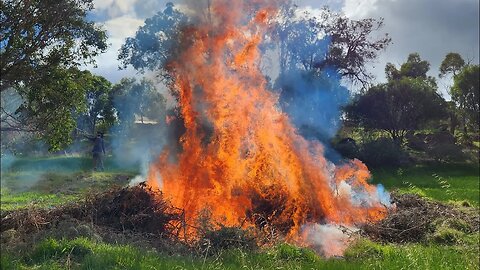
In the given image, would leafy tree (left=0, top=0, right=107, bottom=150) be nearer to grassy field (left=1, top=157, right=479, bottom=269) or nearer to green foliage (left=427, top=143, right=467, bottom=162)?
grassy field (left=1, top=157, right=479, bottom=269)

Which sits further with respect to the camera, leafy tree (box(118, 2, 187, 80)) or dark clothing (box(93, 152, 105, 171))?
dark clothing (box(93, 152, 105, 171))

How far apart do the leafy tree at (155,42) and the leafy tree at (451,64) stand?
1933 inches

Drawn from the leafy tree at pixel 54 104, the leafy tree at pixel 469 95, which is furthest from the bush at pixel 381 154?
the leafy tree at pixel 54 104

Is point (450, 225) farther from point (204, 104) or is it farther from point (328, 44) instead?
point (328, 44)

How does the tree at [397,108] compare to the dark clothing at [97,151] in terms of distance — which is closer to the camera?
the dark clothing at [97,151]

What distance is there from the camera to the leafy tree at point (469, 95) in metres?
45.4

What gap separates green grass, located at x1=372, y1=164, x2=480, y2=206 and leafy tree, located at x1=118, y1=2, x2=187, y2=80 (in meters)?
10.4

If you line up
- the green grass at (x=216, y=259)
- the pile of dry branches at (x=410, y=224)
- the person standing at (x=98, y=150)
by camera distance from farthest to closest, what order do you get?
1. the person standing at (x=98, y=150)
2. the pile of dry branches at (x=410, y=224)
3. the green grass at (x=216, y=259)

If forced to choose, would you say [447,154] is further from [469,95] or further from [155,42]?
[155,42]

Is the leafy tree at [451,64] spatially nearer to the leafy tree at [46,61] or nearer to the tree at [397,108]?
the tree at [397,108]

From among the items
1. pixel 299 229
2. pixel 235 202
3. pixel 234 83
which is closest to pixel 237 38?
pixel 234 83

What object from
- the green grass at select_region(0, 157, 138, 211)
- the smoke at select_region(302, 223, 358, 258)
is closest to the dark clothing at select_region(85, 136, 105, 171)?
the green grass at select_region(0, 157, 138, 211)

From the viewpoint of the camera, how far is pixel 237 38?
45.4ft

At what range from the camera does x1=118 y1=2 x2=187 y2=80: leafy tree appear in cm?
1573
